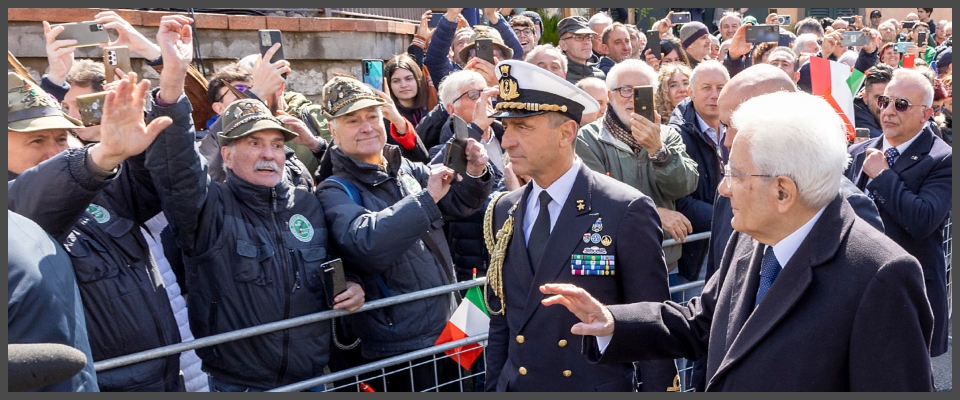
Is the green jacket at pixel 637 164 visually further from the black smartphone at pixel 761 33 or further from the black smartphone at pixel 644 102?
the black smartphone at pixel 761 33

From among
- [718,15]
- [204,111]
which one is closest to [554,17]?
[718,15]

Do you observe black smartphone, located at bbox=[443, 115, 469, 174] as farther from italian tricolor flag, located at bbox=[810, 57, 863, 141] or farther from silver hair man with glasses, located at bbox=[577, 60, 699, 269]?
italian tricolor flag, located at bbox=[810, 57, 863, 141]

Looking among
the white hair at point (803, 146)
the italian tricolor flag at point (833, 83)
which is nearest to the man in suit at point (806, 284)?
the white hair at point (803, 146)

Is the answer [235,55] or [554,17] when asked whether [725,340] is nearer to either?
[235,55]

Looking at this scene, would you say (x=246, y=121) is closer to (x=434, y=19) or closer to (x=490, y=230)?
(x=490, y=230)

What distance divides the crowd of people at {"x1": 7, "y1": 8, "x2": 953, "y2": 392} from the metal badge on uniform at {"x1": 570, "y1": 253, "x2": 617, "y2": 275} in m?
0.01

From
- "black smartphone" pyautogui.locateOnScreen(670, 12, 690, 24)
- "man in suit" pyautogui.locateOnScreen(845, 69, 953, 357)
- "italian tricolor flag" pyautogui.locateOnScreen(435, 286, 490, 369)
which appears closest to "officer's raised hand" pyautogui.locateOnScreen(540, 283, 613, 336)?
"italian tricolor flag" pyautogui.locateOnScreen(435, 286, 490, 369)

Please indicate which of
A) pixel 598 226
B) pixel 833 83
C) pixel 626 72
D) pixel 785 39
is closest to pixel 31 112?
pixel 598 226

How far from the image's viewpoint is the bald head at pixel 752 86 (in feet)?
14.0

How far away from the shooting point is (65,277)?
242 centimetres

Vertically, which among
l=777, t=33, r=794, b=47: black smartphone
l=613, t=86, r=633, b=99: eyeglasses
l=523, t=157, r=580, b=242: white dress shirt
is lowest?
l=523, t=157, r=580, b=242: white dress shirt

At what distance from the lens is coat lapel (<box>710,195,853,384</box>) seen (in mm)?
2369

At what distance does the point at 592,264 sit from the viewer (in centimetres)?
320

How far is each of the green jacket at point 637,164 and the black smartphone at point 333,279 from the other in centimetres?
180
